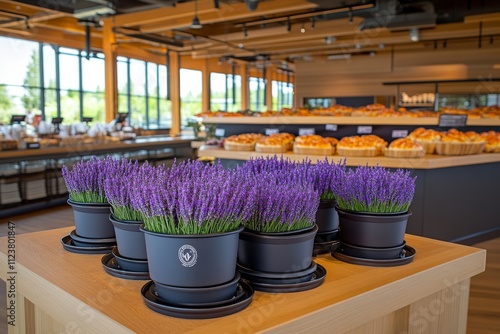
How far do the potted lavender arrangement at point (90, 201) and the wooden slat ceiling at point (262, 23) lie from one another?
21.1ft

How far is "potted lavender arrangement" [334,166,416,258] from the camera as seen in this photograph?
4.24 feet

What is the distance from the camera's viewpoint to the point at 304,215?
111 cm

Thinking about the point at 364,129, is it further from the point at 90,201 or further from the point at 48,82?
the point at 48,82

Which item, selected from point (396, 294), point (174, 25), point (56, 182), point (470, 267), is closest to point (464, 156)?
point (470, 267)

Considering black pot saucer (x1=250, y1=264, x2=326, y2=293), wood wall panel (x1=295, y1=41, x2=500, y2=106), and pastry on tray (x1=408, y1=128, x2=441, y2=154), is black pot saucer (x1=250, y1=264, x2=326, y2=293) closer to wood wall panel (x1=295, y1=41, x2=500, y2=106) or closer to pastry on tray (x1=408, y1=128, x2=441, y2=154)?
pastry on tray (x1=408, y1=128, x2=441, y2=154)

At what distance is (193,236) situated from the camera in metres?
0.93

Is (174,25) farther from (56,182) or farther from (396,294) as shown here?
(396,294)

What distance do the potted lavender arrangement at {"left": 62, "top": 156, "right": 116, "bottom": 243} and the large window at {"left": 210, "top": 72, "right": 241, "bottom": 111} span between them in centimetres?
1705

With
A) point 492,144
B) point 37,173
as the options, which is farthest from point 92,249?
point 37,173

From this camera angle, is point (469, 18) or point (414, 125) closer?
point (414, 125)

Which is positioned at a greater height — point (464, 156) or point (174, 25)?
point (174, 25)

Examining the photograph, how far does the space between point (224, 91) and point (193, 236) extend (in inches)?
732

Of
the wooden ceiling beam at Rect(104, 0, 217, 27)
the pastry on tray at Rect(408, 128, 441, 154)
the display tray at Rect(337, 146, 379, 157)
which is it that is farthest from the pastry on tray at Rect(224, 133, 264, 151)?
the wooden ceiling beam at Rect(104, 0, 217, 27)

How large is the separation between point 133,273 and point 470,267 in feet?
→ 3.34
